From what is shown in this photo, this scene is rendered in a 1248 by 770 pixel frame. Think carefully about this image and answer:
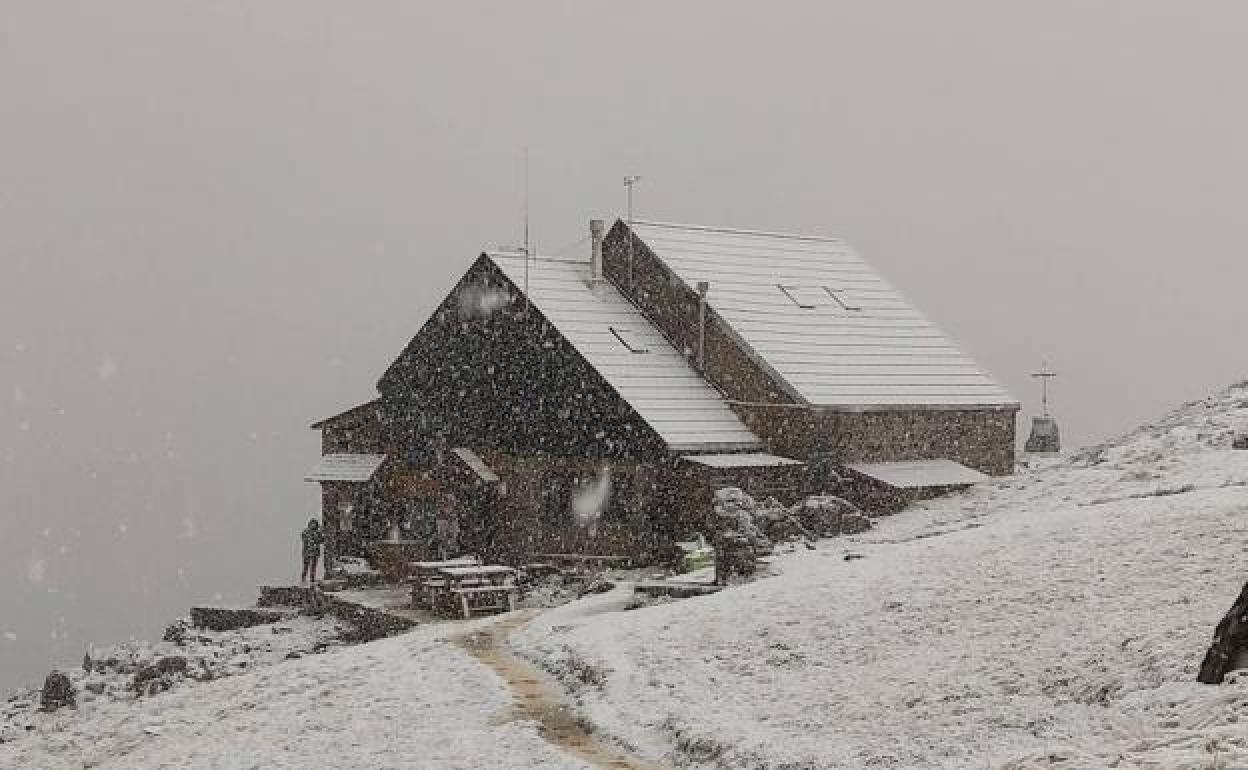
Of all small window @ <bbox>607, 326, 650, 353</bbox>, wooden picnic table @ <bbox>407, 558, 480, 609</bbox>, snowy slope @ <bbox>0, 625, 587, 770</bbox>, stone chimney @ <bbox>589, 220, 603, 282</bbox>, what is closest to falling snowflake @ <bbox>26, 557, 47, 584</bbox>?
stone chimney @ <bbox>589, 220, 603, 282</bbox>

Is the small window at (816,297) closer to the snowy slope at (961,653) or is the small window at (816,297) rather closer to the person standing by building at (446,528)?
the person standing by building at (446,528)

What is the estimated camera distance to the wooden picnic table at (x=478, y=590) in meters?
30.4

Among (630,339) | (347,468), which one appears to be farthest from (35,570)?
(630,339)

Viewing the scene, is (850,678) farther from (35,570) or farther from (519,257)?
(35,570)

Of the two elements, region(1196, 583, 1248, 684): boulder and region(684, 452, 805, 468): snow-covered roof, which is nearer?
region(1196, 583, 1248, 684): boulder

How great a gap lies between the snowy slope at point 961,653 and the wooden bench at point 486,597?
576cm

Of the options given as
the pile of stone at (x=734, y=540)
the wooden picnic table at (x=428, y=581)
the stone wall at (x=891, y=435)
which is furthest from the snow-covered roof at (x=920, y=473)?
the wooden picnic table at (x=428, y=581)

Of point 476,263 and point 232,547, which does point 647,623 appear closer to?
point 476,263

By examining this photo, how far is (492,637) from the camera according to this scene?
24438 millimetres

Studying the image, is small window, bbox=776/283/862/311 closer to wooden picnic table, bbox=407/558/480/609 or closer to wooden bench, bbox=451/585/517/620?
wooden picnic table, bbox=407/558/480/609

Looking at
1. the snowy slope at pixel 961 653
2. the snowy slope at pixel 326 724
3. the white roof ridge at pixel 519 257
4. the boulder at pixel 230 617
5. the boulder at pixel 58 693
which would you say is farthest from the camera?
the white roof ridge at pixel 519 257

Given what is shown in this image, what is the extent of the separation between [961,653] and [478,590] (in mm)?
16069

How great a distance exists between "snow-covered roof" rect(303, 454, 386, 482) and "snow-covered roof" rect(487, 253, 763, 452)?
7038mm

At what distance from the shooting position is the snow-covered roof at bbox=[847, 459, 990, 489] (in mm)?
36344
